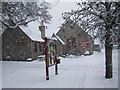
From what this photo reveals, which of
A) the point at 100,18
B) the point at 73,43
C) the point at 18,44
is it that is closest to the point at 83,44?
the point at 73,43

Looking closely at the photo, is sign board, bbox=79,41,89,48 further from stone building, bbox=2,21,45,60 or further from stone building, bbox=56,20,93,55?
stone building, bbox=2,21,45,60

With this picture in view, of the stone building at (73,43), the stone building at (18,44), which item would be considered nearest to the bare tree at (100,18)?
the stone building at (18,44)

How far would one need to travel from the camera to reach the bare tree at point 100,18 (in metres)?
9.48

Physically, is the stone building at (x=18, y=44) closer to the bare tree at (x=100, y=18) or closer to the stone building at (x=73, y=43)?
the stone building at (x=73, y=43)

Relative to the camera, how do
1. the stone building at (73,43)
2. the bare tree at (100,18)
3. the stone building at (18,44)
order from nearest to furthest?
the bare tree at (100,18) → the stone building at (18,44) → the stone building at (73,43)

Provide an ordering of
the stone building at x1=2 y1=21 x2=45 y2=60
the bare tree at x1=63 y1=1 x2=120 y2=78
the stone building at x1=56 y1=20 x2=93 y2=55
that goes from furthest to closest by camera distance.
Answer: the stone building at x1=56 y1=20 x2=93 y2=55
the stone building at x1=2 y1=21 x2=45 y2=60
the bare tree at x1=63 y1=1 x2=120 y2=78

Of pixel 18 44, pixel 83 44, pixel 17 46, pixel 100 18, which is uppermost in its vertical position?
pixel 100 18

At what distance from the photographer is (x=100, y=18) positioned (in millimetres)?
10133

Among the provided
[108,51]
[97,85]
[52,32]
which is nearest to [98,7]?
[108,51]

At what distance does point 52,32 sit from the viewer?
35.6 metres

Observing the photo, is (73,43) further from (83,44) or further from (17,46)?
(17,46)

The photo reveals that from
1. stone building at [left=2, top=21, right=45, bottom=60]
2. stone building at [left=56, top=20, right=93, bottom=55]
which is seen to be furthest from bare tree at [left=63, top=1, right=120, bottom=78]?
stone building at [left=56, top=20, right=93, bottom=55]

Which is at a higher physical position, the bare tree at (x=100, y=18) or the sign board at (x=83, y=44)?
the bare tree at (x=100, y=18)

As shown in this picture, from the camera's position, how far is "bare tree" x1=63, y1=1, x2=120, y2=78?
948 centimetres
